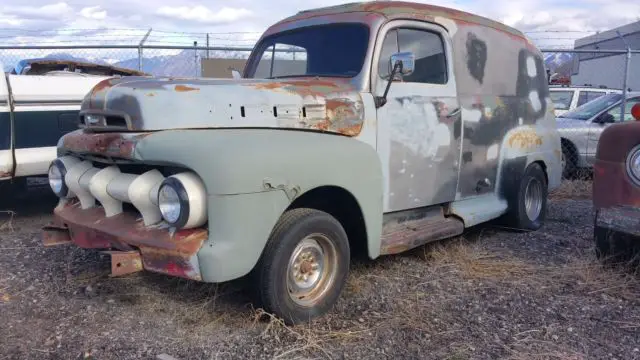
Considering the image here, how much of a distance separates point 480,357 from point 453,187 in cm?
189

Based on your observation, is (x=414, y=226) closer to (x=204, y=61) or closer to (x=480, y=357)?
(x=480, y=357)

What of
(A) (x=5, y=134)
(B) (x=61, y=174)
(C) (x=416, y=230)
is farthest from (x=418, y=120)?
(A) (x=5, y=134)

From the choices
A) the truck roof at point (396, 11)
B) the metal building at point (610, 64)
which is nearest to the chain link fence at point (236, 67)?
the truck roof at point (396, 11)

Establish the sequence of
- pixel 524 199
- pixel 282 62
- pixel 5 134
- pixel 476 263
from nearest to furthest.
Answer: pixel 476 263
pixel 282 62
pixel 5 134
pixel 524 199

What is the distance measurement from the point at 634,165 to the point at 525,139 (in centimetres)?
188

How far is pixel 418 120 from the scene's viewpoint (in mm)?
4340

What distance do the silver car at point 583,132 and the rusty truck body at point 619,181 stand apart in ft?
16.7

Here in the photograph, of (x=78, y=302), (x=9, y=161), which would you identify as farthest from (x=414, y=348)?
(x=9, y=161)

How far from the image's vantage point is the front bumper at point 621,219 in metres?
3.69

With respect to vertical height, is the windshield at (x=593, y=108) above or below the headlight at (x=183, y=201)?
above

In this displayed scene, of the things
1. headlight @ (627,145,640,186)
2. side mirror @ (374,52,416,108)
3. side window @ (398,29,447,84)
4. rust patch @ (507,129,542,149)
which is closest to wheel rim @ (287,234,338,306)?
side mirror @ (374,52,416,108)

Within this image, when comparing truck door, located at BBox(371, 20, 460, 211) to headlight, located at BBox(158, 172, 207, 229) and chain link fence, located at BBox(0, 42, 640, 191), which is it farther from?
chain link fence, located at BBox(0, 42, 640, 191)

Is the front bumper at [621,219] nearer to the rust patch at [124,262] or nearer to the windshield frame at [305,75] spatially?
the windshield frame at [305,75]

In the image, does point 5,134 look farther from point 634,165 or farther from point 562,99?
point 562,99
